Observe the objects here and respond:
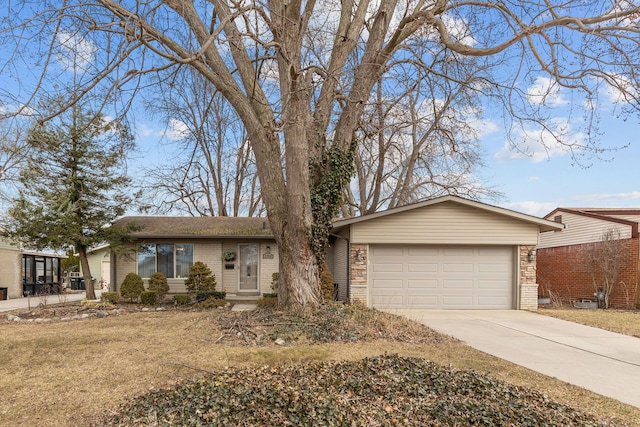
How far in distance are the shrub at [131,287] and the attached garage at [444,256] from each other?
6.72m

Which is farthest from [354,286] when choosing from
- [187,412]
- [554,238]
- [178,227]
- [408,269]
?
[554,238]

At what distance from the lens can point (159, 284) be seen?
12523mm

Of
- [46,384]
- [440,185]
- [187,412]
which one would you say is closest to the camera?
[187,412]

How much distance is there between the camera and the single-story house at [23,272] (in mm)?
16531

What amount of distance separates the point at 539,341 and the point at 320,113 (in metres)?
6.48

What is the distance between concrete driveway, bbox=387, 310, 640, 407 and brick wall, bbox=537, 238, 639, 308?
14.6 ft

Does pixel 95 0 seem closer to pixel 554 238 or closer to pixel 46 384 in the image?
pixel 46 384

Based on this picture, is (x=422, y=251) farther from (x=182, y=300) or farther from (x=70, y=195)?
(x=70, y=195)

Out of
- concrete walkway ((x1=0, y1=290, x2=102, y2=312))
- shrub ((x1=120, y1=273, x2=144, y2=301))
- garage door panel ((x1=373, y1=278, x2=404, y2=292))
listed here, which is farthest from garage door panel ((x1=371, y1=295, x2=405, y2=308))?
concrete walkway ((x1=0, y1=290, x2=102, y2=312))

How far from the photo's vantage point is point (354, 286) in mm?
11336

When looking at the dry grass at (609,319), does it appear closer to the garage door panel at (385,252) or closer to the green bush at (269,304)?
the garage door panel at (385,252)

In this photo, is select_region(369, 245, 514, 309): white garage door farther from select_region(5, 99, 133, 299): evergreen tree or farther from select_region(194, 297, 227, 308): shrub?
select_region(5, 99, 133, 299): evergreen tree

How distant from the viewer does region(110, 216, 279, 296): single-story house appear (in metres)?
13.5

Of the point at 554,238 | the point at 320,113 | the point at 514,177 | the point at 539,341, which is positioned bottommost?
the point at 539,341
